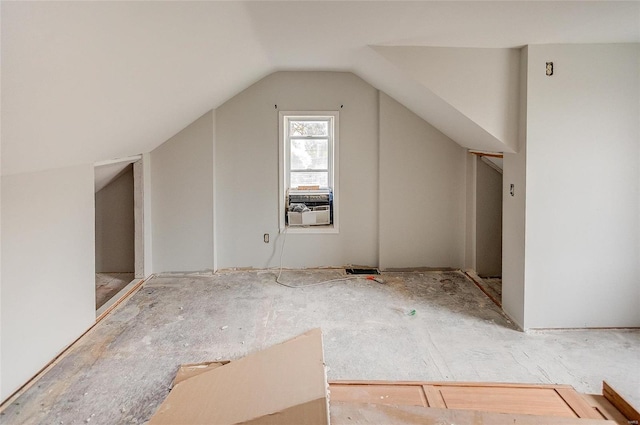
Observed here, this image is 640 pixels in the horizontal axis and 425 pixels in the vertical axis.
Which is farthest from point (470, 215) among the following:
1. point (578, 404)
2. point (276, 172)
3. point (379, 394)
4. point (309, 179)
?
point (379, 394)

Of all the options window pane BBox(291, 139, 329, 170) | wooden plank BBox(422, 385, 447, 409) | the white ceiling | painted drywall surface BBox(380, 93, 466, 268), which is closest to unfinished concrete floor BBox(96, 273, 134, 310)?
the white ceiling

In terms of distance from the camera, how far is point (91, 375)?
9.24 ft

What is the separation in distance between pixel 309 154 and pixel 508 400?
152 inches

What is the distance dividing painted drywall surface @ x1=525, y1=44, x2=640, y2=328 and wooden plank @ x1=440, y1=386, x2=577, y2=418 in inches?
63.5

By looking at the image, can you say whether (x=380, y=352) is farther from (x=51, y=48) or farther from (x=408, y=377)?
(x=51, y=48)

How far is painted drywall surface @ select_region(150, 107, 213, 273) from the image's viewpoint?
4996 mm

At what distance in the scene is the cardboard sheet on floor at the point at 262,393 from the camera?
1.35m

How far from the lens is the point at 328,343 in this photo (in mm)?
3268

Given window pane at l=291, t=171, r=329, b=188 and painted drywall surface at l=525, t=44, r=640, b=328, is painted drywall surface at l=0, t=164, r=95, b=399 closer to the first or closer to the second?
window pane at l=291, t=171, r=329, b=188

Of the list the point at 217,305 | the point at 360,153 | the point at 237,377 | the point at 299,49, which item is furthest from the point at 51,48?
the point at 360,153

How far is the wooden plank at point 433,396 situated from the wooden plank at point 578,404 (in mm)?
515

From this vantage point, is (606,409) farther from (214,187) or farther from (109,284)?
(109,284)

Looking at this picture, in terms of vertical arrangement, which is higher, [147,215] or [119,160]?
[119,160]

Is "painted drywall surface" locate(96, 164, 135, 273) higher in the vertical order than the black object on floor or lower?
higher
